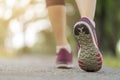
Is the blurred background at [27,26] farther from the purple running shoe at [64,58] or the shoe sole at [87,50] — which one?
the shoe sole at [87,50]

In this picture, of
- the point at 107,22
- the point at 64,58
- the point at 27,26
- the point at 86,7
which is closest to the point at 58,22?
the point at 64,58

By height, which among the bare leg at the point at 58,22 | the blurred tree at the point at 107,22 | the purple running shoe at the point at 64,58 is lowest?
the purple running shoe at the point at 64,58

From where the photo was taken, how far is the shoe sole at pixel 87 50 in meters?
3.25

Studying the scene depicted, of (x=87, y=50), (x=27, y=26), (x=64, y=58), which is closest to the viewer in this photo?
(x=87, y=50)

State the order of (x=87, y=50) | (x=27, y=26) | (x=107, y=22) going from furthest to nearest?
(x=27, y=26) → (x=107, y=22) → (x=87, y=50)

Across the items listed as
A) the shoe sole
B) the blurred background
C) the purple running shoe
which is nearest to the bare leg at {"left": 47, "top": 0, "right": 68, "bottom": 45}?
the purple running shoe

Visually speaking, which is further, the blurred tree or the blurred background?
the blurred background

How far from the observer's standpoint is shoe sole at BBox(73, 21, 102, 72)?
128 inches

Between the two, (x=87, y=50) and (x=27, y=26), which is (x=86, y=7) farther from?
(x=27, y=26)

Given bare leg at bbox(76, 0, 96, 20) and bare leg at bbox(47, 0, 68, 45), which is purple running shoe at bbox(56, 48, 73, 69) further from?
bare leg at bbox(76, 0, 96, 20)

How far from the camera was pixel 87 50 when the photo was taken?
3.30 m

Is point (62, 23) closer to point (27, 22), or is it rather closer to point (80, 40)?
point (80, 40)

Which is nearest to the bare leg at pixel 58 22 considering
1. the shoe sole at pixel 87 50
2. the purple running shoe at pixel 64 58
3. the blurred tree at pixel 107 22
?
the purple running shoe at pixel 64 58

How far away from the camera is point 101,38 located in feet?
37.6
